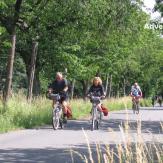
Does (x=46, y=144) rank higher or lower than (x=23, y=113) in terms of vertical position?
lower

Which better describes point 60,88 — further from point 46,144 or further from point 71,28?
point 71,28

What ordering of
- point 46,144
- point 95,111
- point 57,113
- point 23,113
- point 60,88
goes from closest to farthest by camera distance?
1. point 46,144
2. point 57,113
3. point 60,88
4. point 95,111
5. point 23,113

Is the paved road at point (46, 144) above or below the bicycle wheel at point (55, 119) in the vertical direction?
below

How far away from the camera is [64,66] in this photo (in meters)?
33.0

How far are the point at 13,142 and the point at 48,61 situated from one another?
1919 cm

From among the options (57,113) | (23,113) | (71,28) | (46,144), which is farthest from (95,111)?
A: (71,28)

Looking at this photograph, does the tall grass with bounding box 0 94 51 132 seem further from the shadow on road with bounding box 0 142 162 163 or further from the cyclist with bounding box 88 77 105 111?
the shadow on road with bounding box 0 142 162 163

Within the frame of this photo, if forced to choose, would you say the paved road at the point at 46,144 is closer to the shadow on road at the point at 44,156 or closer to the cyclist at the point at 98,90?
the shadow on road at the point at 44,156

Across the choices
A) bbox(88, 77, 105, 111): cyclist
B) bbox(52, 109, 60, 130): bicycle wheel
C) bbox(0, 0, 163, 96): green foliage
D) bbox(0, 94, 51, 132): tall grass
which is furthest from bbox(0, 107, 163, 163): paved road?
bbox(0, 0, 163, 96): green foliage

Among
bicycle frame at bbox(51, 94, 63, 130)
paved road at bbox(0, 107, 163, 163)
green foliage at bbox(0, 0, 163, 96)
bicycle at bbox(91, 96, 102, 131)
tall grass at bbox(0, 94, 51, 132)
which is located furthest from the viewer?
green foliage at bbox(0, 0, 163, 96)

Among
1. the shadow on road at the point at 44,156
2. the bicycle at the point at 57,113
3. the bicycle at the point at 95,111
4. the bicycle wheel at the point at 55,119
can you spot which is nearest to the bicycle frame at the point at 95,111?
the bicycle at the point at 95,111

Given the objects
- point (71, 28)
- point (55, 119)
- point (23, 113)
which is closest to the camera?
point (55, 119)

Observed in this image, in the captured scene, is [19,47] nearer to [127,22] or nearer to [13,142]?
[127,22]

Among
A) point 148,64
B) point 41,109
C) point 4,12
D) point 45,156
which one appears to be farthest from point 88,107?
point 148,64
